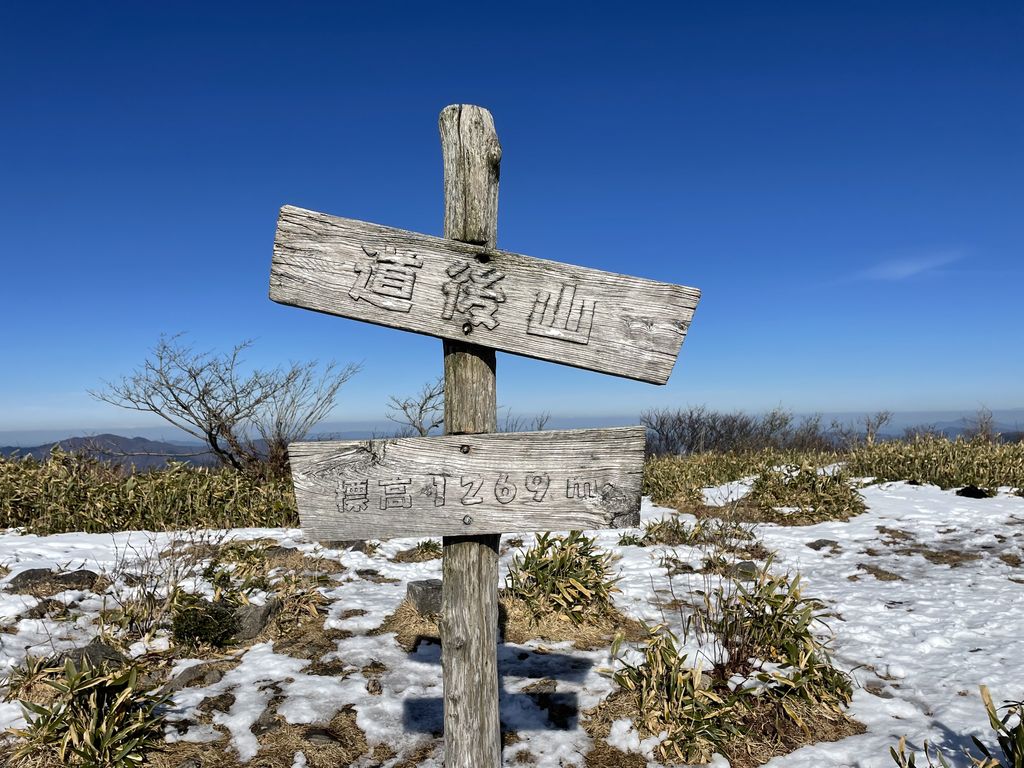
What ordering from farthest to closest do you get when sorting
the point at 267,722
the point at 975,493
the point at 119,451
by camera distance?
1. the point at 119,451
2. the point at 975,493
3. the point at 267,722

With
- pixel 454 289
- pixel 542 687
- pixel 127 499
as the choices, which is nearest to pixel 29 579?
pixel 127 499

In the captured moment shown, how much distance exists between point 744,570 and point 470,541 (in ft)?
15.4

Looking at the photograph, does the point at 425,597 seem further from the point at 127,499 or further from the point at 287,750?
the point at 127,499

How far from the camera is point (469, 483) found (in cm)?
233

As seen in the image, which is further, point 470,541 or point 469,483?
point 470,541

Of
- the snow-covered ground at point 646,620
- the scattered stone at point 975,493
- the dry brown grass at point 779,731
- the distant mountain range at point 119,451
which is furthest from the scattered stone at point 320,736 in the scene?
the scattered stone at point 975,493

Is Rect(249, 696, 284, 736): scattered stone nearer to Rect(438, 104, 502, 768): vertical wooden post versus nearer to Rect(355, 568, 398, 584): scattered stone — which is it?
Rect(438, 104, 502, 768): vertical wooden post

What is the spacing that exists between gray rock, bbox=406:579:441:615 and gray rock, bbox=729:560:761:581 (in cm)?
291

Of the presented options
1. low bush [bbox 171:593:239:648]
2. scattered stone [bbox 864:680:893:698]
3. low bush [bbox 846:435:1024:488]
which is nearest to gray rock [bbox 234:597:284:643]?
low bush [bbox 171:593:239:648]

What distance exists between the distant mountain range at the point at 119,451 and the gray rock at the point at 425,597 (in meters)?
5.85

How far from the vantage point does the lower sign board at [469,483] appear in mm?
2299

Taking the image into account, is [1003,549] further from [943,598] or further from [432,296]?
[432,296]

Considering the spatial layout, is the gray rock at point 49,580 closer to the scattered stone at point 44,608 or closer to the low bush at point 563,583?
the scattered stone at point 44,608

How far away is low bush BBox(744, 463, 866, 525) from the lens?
29.4 feet
